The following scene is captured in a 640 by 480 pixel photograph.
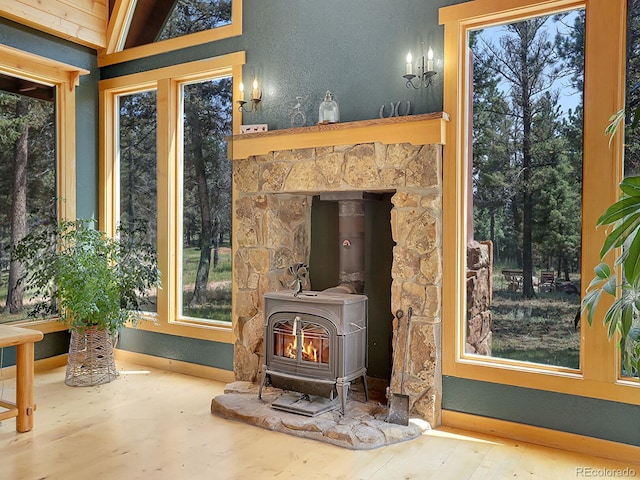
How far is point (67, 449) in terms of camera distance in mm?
3088

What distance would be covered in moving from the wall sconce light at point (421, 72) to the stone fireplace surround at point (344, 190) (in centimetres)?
33

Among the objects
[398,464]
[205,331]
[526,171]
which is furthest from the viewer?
[205,331]

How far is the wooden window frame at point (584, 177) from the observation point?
9.88 feet

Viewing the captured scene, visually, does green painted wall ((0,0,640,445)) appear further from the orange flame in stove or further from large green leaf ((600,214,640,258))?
large green leaf ((600,214,640,258))

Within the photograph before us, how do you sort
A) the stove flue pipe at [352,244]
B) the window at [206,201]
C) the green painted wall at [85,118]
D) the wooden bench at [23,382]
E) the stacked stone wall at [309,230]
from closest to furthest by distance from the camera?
the wooden bench at [23,382]
the stacked stone wall at [309,230]
the stove flue pipe at [352,244]
the window at [206,201]
the green painted wall at [85,118]

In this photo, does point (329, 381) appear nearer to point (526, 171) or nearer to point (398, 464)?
point (398, 464)

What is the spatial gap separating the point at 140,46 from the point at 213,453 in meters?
3.70

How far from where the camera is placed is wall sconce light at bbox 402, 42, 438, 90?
3.46m

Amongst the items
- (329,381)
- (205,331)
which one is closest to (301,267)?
(329,381)

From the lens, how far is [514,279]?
136 inches

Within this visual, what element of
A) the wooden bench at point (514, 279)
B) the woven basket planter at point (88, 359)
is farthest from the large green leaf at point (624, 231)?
the woven basket planter at point (88, 359)

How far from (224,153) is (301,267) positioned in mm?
1423

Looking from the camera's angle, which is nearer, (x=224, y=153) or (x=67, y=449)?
(x=67, y=449)

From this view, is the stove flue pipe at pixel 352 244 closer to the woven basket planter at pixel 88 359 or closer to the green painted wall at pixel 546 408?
the green painted wall at pixel 546 408
